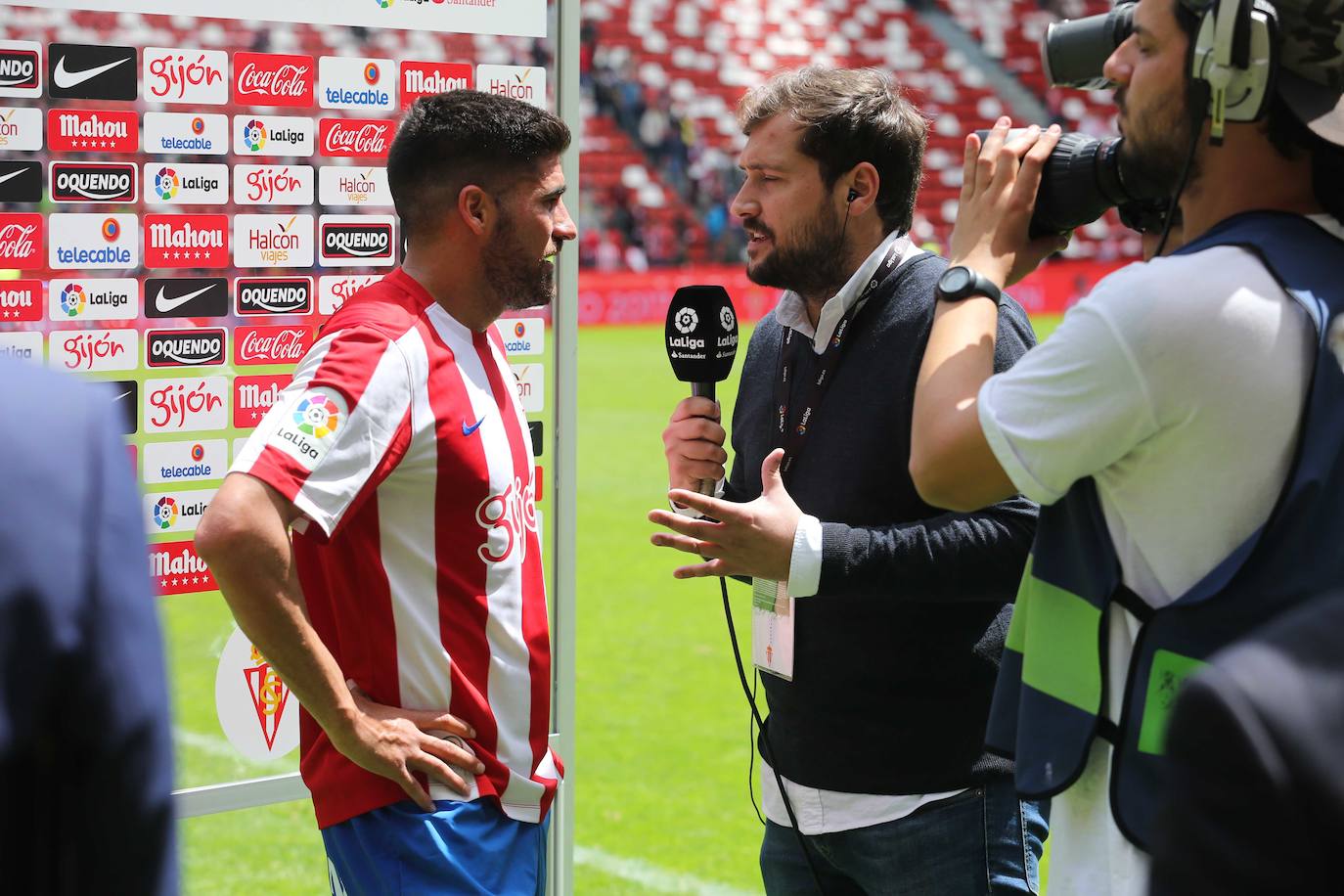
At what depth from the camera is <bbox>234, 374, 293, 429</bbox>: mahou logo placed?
10.1 ft

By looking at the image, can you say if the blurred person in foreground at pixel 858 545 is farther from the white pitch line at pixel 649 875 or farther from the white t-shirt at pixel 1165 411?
the white pitch line at pixel 649 875

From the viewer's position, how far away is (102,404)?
929mm

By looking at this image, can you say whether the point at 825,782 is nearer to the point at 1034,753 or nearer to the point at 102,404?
Answer: the point at 1034,753

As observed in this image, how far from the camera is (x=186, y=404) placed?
3.02 meters

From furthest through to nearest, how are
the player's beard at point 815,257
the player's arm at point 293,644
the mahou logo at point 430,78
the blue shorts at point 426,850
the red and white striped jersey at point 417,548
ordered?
the mahou logo at point 430,78 → the player's beard at point 815,257 → the blue shorts at point 426,850 → the red and white striped jersey at point 417,548 → the player's arm at point 293,644

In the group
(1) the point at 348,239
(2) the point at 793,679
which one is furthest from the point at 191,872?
(2) the point at 793,679

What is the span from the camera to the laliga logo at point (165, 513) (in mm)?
2990

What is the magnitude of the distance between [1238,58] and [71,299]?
2281 mm

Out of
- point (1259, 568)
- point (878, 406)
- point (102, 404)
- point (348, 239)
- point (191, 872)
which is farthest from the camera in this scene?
point (191, 872)

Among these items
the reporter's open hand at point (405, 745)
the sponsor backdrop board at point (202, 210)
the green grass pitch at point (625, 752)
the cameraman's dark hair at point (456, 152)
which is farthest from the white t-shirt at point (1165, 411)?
the sponsor backdrop board at point (202, 210)

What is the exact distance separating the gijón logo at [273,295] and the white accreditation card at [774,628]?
48.9 inches

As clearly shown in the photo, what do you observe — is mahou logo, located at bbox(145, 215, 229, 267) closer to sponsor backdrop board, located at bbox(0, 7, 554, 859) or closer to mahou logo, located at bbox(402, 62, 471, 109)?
sponsor backdrop board, located at bbox(0, 7, 554, 859)

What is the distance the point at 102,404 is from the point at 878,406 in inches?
66.9

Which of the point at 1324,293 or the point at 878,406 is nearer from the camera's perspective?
the point at 1324,293
